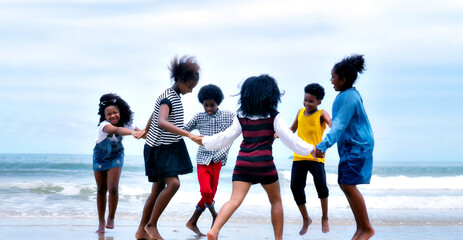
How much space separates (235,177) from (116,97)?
8.12ft

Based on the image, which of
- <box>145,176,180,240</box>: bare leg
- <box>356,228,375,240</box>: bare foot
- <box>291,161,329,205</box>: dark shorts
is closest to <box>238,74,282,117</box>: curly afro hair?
<box>145,176,180,240</box>: bare leg

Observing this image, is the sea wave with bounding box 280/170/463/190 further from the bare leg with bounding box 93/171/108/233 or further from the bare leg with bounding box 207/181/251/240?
the bare leg with bounding box 207/181/251/240

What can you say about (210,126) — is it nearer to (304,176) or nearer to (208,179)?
(208,179)

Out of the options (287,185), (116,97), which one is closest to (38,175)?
(287,185)

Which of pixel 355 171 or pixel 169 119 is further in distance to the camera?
pixel 169 119

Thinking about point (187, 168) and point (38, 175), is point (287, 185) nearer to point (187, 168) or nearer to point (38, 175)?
point (38, 175)

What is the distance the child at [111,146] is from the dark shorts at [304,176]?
6.62 feet

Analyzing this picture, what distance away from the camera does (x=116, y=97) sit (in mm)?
6512

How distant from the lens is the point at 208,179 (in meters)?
6.36

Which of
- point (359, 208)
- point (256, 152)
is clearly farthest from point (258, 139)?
point (359, 208)

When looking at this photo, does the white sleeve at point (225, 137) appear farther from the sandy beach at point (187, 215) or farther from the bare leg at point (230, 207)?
the sandy beach at point (187, 215)

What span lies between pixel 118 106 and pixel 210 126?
43.6 inches

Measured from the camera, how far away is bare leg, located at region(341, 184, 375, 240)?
4.94m

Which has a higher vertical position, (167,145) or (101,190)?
(167,145)
